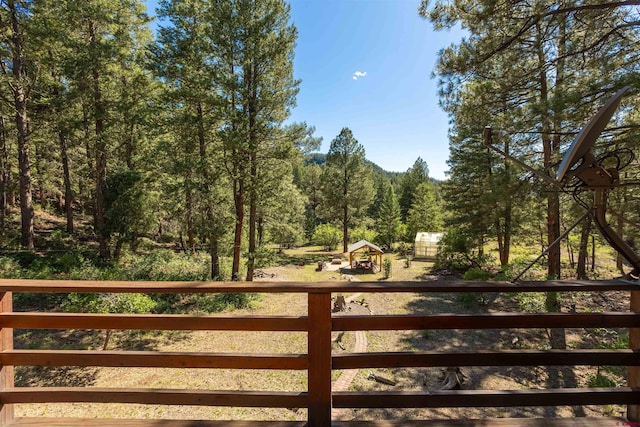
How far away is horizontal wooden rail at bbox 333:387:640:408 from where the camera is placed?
1.50 metres

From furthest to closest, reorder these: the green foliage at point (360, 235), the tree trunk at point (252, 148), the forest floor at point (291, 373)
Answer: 1. the green foliage at point (360, 235)
2. the tree trunk at point (252, 148)
3. the forest floor at point (291, 373)

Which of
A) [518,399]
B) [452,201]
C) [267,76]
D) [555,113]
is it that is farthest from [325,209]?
[518,399]

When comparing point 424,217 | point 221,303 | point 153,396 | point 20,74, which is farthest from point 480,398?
point 424,217

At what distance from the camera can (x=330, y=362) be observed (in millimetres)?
1453

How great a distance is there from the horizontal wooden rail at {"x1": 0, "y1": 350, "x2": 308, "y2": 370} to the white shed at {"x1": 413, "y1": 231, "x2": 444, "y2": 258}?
20.2 metres

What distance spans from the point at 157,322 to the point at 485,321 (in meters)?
1.86

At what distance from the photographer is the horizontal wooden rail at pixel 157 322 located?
1.47m

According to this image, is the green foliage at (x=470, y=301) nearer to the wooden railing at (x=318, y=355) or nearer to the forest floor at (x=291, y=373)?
the forest floor at (x=291, y=373)

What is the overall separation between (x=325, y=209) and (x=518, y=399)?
68.8 ft

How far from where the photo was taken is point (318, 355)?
1.45 metres

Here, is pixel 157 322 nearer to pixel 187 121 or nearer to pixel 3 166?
pixel 187 121

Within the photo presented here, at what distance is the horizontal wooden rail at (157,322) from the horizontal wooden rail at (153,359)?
155 mm

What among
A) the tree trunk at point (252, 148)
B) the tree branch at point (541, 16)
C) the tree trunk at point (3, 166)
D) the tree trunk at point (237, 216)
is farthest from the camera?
the tree trunk at point (3, 166)

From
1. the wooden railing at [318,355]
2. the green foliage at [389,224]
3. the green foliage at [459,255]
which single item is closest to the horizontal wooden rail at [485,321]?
the wooden railing at [318,355]
